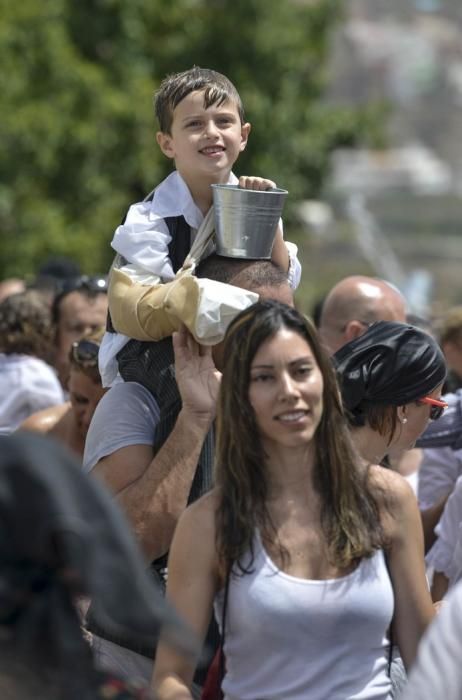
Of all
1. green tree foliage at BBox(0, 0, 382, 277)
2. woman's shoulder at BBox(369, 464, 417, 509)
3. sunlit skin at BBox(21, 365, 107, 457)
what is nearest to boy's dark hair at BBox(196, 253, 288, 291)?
woman's shoulder at BBox(369, 464, 417, 509)

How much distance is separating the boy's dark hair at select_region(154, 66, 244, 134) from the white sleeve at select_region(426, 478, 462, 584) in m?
1.51

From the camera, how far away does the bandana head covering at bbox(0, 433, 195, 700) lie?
9.04 feet

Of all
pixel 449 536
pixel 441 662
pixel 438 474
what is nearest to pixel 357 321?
pixel 438 474

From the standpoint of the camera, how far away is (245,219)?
432 cm

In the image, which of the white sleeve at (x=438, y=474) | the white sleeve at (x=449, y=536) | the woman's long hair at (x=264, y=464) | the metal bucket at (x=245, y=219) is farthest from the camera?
the white sleeve at (x=438, y=474)

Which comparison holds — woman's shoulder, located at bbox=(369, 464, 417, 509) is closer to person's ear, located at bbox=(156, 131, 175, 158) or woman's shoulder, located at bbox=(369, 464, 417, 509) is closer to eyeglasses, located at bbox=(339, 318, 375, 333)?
person's ear, located at bbox=(156, 131, 175, 158)

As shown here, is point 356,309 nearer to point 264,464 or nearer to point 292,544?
point 264,464

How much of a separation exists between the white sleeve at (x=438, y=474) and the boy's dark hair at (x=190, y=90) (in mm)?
2040

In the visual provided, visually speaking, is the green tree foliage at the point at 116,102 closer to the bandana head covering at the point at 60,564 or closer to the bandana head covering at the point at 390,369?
the bandana head covering at the point at 390,369

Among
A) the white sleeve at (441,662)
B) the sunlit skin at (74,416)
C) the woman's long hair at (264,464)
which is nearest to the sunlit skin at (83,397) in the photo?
the sunlit skin at (74,416)

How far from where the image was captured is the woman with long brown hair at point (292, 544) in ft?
11.9

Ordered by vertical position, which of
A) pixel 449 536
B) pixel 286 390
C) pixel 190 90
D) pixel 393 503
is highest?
pixel 190 90

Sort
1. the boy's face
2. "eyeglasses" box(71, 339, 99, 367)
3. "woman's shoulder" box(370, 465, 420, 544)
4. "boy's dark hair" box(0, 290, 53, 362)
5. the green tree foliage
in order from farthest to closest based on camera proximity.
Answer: the green tree foliage → "boy's dark hair" box(0, 290, 53, 362) → "eyeglasses" box(71, 339, 99, 367) → the boy's face → "woman's shoulder" box(370, 465, 420, 544)

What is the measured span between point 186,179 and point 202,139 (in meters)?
0.13
